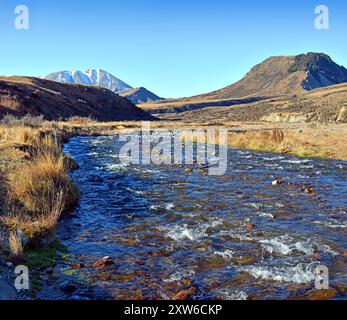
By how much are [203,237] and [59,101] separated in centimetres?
7590

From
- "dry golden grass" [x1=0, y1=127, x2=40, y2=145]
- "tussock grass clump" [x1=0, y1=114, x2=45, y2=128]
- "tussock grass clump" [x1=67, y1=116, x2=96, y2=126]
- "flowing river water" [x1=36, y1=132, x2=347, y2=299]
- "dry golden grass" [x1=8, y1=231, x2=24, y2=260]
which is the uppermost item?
"tussock grass clump" [x1=67, y1=116, x2=96, y2=126]

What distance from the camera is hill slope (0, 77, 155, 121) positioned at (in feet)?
205

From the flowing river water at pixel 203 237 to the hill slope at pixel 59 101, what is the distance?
38.8 metres

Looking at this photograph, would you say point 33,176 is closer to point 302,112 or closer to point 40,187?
point 40,187

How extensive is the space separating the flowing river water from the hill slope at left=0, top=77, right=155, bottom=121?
38774 mm

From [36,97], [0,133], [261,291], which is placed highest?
→ [36,97]

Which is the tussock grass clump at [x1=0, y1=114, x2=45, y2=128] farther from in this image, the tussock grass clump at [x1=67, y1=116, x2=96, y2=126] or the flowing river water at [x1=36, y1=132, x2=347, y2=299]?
the tussock grass clump at [x1=67, y1=116, x2=96, y2=126]

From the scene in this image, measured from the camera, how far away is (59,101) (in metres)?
80.8

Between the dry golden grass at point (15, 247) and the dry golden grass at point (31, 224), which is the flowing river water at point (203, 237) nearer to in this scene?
the dry golden grass at point (31, 224)

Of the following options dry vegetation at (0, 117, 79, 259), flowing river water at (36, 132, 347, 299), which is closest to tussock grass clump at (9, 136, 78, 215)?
dry vegetation at (0, 117, 79, 259)

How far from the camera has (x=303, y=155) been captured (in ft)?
81.3

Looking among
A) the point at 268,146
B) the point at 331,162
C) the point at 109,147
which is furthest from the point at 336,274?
the point at 109,147

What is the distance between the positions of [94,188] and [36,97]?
6330cm
